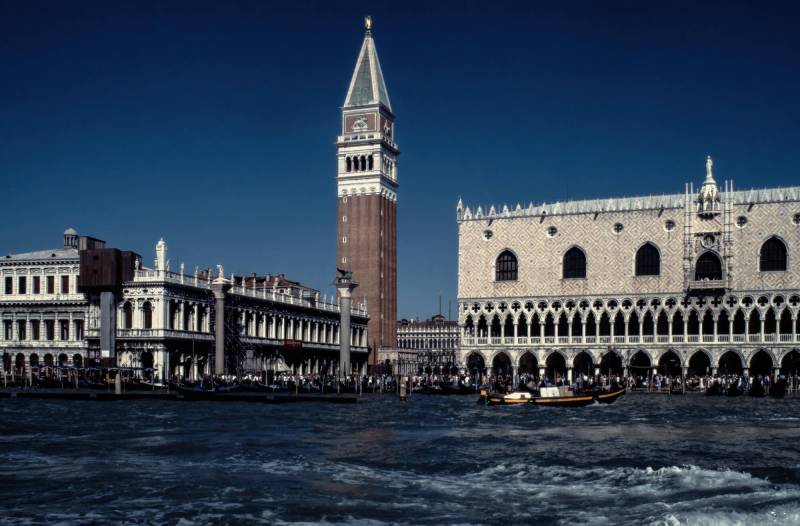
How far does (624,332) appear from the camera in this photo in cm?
7069

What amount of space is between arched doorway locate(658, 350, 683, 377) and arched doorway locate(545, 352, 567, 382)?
6164 millimetres

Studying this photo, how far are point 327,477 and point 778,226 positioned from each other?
5094 cm

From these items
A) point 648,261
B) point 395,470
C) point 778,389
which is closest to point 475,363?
point 648,261

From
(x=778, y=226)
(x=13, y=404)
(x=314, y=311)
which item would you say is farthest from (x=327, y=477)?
(x=314, y=311)

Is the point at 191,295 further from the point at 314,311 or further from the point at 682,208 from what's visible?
the point at 682,208

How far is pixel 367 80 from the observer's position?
305ft

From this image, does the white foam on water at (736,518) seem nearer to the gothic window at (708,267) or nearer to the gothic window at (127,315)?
the gothic window at (127,315)

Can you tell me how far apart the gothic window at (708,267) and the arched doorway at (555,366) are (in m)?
10.4

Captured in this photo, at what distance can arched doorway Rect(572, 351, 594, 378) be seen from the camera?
7188cm

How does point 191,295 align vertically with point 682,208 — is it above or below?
below

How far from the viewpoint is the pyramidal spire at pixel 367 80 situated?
301 ft

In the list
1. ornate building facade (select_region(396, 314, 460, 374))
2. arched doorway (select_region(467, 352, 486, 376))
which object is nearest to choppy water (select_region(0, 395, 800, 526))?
arched doorway (select_region(467, 352, 486, 376))

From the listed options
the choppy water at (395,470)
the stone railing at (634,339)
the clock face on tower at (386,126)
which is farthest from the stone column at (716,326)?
the clock face on tower at (386,126)

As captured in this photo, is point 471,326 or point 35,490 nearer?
point 35,490
